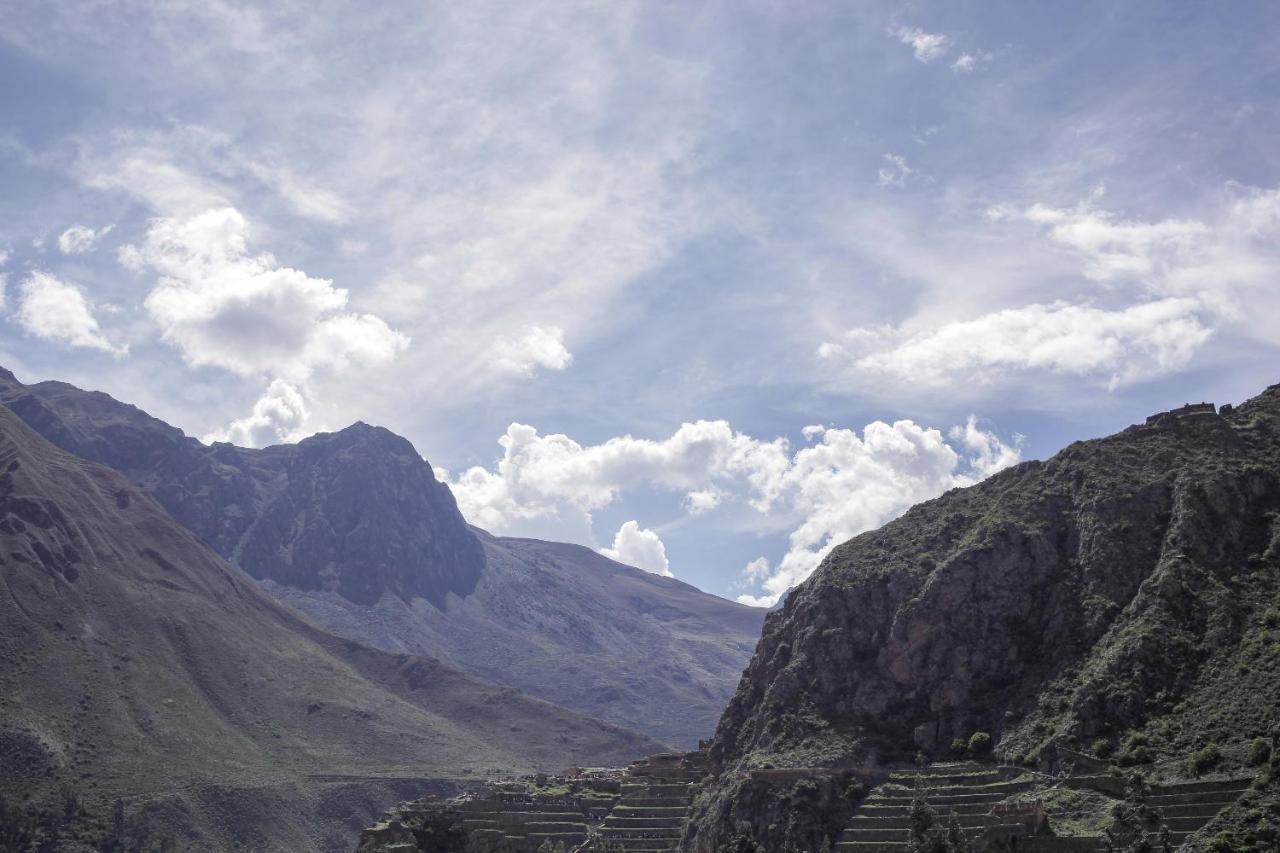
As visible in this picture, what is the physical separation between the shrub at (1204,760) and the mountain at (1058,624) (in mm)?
424

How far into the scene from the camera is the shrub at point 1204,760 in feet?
322

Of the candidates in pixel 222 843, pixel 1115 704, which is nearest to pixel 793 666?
pixel 1115 704

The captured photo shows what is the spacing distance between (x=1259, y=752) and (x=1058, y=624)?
2849 centimetres

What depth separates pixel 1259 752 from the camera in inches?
3799

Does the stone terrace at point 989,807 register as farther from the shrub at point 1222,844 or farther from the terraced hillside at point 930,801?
the shrub at point 1222,844

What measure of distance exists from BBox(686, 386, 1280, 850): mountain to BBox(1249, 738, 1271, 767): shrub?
7.15 ft

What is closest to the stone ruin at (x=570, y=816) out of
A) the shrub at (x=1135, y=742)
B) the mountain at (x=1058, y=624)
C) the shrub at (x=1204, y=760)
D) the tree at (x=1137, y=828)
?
the mountain at (x=1058, y=624)

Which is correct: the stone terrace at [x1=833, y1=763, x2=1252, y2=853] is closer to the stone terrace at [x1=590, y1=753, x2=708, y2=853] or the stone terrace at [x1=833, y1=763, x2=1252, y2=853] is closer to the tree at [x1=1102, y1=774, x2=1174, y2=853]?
the tree at [x1=1102, y1=774, x2=1174, y2=853]

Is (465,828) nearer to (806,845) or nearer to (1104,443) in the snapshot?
(806,845)

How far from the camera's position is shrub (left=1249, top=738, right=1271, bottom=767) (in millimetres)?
95938

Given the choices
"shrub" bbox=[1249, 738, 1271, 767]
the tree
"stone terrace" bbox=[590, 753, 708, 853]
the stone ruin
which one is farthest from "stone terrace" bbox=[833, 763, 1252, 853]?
the stone ruin

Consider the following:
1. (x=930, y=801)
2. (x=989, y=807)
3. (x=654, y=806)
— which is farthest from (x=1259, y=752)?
(x=654, y=806)

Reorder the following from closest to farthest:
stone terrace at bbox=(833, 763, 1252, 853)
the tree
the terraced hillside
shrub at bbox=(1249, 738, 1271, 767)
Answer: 1. the tree
2. stone terrace at bbox=(833, 763, 1252, 853)
3. shrub at bbox=(1249, 738, 1271, 767)
4. the terraced hillside

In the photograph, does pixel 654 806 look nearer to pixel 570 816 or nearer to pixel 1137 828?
pixel 570 816
